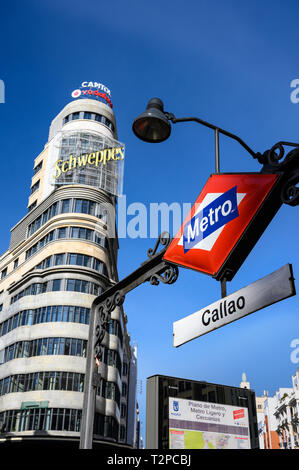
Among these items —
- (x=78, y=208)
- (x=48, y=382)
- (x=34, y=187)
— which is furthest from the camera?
(x=34, y=187)

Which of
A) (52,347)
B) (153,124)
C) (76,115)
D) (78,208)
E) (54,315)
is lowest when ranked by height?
(153,124)

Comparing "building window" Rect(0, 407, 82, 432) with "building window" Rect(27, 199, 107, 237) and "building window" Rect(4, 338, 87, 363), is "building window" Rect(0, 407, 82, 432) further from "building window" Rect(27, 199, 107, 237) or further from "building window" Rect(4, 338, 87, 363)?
"building window" Rect(27, 199, 107, 237)

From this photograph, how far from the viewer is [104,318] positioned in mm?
7895

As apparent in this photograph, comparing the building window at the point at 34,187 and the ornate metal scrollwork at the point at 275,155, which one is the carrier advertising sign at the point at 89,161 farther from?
the ornate metal scrollwork at the point at 275,155

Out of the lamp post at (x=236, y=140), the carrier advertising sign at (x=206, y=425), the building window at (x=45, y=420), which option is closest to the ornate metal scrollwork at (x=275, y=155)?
the lamp post at (x=236, y=140)

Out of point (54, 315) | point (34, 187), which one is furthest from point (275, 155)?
point (34, 187)

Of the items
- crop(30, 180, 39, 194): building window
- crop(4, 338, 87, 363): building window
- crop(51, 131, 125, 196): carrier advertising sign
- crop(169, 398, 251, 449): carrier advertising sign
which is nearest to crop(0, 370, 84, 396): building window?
crop(4, 338, 87, 363): building window

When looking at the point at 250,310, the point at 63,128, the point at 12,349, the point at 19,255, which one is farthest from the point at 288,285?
the point at 63,128

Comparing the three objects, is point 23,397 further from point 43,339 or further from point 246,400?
point 246,400

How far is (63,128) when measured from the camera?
198 feet

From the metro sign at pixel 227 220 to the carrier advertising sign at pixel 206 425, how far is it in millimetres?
4543

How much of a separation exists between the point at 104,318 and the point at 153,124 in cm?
341

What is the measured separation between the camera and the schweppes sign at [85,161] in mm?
55828

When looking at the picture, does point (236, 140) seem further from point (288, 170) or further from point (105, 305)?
point (105, 305)
